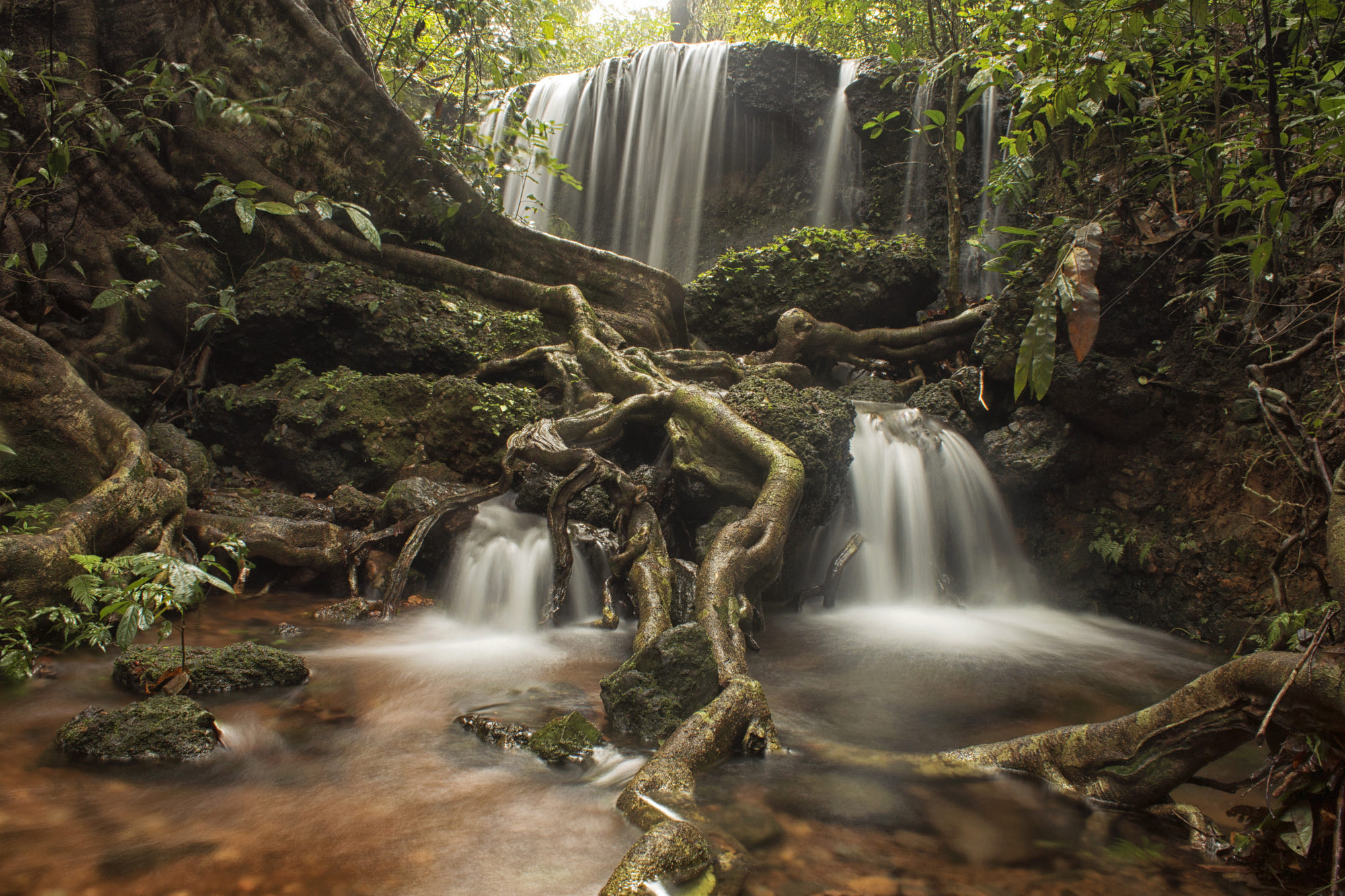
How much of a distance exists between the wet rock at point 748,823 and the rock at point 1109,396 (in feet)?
20.0

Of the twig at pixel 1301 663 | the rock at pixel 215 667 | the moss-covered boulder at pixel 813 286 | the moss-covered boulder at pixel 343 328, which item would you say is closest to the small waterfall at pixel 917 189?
the moss-covered boulder at pixel 813 286

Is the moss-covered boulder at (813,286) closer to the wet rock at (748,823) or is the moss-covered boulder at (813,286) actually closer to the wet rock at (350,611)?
the wet rock at (350,611)

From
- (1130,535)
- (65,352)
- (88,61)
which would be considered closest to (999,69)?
(1130,535)

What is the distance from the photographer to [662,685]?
3396 mm

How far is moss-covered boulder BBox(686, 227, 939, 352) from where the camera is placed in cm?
1092

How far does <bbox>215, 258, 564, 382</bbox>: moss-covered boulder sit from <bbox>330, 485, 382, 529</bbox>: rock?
206cm

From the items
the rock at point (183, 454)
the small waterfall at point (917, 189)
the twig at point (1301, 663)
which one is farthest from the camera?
the small waterfall at point (917, 189)

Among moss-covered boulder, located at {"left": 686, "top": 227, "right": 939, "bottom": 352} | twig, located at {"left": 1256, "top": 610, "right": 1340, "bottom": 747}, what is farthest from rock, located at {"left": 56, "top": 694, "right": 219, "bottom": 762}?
moss-covered boulder, located at {"left": 686, "top": 227, "right": 939, "bottom": 352}

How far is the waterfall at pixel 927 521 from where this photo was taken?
746 centimetres

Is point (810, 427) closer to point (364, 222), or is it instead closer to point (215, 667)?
point (364, 222)

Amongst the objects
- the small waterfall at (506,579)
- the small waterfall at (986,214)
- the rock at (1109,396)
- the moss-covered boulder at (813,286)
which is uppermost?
the small waterfall at (986,214)

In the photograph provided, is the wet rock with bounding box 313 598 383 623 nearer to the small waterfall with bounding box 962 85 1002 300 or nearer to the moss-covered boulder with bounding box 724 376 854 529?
the moss-covered boulder with bounding box 724 376 854 529

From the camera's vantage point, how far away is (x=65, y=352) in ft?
20.2

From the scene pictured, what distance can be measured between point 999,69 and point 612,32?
33.3 metres
